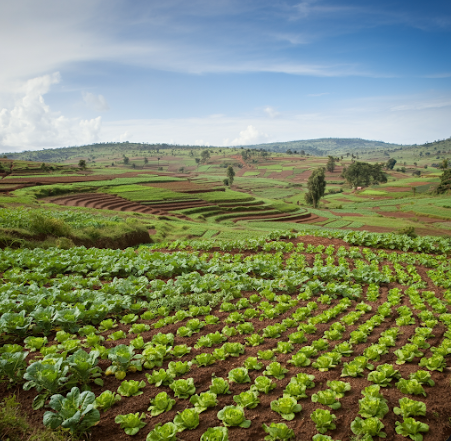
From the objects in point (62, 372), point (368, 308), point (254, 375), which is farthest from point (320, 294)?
point (62, 372)

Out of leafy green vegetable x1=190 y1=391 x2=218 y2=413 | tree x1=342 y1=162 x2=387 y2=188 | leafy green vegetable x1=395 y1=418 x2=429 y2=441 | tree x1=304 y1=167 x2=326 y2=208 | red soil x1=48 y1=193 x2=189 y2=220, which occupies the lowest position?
leafy green vegetable x1=395 y1=418 x2=429 y2=441

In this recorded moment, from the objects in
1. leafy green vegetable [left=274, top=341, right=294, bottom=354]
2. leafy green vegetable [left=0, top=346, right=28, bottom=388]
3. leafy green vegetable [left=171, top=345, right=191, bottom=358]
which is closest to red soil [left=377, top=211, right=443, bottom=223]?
leafy green vegetable [left=274, top=341, right=294, bottom=354]

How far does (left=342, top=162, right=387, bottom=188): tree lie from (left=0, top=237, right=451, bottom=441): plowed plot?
11427cm

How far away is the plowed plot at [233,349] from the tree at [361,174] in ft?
375

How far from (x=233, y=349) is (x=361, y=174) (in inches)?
4951

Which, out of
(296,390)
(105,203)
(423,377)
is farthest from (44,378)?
(105,203)

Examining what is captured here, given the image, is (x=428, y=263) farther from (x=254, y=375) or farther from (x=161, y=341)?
(x=161, y=341)

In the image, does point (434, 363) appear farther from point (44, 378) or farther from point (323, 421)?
point (44, 378)

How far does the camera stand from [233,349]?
704 centimetres

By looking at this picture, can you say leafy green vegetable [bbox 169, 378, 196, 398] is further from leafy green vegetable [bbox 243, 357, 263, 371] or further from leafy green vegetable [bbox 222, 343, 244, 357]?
leafy green vegetable [bbox 222, 343, 244, 357]

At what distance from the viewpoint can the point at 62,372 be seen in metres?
5.54

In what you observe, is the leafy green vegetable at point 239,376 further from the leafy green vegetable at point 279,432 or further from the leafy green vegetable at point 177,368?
the leafy green vegetable at point 279,432

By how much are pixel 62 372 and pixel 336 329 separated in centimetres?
686

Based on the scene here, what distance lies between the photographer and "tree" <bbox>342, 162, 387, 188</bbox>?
116 m
